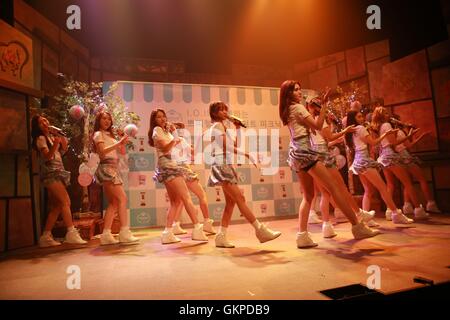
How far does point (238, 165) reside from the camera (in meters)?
5.74

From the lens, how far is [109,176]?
3760 millimetres

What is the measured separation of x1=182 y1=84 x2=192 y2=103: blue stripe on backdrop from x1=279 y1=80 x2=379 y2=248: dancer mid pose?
2928 mm

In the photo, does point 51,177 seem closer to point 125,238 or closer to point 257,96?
point 125,238

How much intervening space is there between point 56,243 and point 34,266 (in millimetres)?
1078

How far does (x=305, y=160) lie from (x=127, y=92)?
384cm

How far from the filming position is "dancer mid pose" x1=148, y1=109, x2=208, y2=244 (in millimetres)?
3793

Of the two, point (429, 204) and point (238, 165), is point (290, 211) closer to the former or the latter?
point (238, 165)

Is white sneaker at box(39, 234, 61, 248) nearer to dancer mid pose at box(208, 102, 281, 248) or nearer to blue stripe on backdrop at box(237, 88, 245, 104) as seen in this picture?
dancer mid pose at box(208, 102, 281, 248)

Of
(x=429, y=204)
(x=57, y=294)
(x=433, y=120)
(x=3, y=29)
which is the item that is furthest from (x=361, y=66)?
(x=57, y=294)

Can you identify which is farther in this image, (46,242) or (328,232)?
(46,242)

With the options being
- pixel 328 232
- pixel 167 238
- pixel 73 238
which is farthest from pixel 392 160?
pixel 73 238

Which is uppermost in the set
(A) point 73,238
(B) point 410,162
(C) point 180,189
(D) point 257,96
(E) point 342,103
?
(D) point 257,96

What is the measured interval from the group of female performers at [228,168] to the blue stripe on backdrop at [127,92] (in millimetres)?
1507

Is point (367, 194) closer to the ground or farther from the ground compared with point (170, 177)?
closer to the ground
